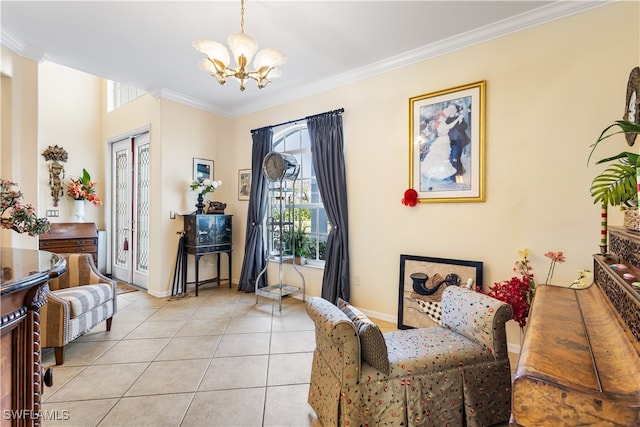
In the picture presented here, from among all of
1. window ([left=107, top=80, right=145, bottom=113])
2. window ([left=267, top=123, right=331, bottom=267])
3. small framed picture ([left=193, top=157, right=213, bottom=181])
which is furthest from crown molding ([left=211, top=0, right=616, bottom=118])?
window ([left=107, top=80, right=145, bottom=113])

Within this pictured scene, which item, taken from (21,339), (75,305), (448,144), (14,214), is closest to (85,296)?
(75,305)

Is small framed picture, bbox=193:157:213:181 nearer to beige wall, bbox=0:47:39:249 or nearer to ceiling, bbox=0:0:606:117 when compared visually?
ceiling, bbox=0:0:606:117

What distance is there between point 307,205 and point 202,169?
1773mm

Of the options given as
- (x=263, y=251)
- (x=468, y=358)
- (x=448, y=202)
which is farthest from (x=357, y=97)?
(x=468, y=358)

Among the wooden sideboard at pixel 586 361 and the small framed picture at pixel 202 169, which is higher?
the small framed picture at pixel 202 169

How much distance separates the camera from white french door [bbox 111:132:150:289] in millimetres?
4551

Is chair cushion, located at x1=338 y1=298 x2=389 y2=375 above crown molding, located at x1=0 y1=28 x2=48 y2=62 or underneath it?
underneath

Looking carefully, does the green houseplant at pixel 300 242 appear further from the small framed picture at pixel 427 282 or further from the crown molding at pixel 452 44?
the crown molding at pixel 452 44

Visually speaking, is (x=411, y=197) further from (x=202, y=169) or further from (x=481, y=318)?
(x=202, y=169)

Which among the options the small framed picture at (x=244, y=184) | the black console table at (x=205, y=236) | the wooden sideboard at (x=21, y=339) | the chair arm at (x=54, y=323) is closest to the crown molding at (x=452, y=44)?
the small framed picture at (x=244, y=184)

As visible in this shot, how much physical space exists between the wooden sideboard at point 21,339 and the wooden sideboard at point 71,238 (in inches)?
161

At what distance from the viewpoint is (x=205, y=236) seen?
13.6 feet

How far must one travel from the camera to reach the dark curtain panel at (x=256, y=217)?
420cm

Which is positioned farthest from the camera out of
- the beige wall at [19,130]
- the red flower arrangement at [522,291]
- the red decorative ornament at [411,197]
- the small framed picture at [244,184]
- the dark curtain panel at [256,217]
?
the small framed picture at [244,184]
